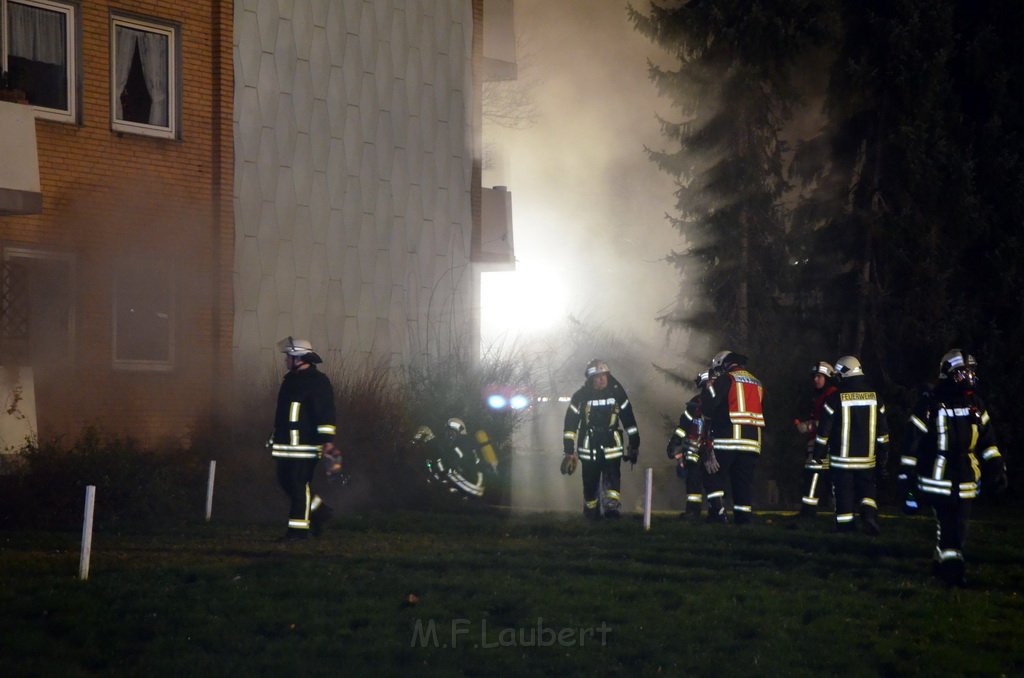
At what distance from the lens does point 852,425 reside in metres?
14.4

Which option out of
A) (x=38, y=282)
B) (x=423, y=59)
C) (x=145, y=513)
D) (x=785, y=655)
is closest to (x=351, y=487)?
(x=145, y=513)

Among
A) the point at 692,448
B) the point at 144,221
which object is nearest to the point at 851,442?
the point at 692,448

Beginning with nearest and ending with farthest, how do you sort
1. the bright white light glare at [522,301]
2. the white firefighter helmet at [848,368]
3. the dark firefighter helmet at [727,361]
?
the white firefighter helmet at [848,368] < the dark firefighter helmet at [727,361] < the bright white light glare at [522,301]

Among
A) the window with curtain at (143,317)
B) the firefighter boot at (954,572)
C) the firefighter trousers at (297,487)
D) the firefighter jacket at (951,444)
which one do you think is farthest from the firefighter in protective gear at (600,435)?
the window with curtain at (143,317)

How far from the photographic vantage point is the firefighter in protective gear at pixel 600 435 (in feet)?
50.8

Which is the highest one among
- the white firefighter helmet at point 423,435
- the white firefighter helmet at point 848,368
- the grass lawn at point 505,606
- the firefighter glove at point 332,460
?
the white firefighter helmet at point 848,368

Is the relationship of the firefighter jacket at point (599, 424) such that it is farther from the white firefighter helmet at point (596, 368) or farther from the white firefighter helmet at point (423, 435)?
the white firefighter helmet at point (423, 435)

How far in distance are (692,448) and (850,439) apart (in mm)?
2034

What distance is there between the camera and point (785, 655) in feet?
27.2

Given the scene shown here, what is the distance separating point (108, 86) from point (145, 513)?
6655 mm

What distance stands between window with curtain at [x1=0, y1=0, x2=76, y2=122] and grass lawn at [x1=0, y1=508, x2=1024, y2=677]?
7277 millimetres

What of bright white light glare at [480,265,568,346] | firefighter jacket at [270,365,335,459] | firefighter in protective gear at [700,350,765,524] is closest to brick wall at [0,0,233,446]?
firefighter jacket at [270,365,335,459]

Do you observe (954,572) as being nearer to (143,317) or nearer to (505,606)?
(505,606)

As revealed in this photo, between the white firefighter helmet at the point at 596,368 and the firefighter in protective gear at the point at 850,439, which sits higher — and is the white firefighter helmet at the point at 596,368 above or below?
above
